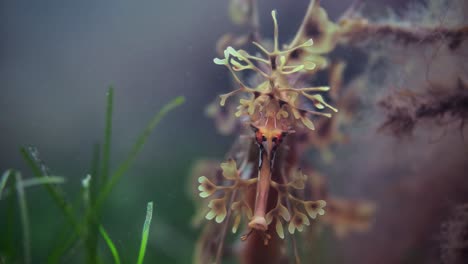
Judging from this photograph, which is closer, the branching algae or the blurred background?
the branching algae

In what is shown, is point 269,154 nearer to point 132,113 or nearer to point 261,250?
point 261,250

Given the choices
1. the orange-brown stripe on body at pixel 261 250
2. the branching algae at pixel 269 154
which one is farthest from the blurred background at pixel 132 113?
the orange-brown stripe on body at pixel 261 250

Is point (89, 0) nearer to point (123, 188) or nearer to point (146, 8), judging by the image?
point (146, 8)

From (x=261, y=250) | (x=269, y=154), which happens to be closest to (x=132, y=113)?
(x=261, y=250)

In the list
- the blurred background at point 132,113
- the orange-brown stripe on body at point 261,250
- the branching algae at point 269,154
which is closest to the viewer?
the branching algae at point 269,154

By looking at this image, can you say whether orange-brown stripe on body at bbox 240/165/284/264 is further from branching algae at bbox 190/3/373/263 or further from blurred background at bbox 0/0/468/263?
blurred background at bbox 0/0/468/263

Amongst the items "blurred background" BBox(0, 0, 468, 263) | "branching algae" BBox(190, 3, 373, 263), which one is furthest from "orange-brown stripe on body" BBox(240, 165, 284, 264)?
"blurred background" BBox(0, 0, 468, 263)

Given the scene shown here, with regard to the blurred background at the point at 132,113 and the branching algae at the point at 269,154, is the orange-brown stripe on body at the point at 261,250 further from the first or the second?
the blurred background at the point at 132,113
